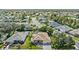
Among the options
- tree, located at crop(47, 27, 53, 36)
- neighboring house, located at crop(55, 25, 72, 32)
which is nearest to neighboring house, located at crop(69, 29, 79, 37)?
neighboring house, located at crop(55, 25, 72, 32)

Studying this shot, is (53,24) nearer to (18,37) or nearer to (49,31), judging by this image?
(49,31)

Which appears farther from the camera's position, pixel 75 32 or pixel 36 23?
pixel 36 23

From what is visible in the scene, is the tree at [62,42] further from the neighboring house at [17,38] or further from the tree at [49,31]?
the neighboring house at [17,38]

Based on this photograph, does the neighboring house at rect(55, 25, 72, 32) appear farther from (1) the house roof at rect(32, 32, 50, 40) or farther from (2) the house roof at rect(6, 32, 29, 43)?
(2) the house roof at rect(6, 32, 29, 43)

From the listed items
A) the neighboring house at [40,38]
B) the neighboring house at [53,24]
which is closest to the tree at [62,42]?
the neighboring house at [40,38]

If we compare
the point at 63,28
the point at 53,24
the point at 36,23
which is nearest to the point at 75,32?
the point at 63,28
